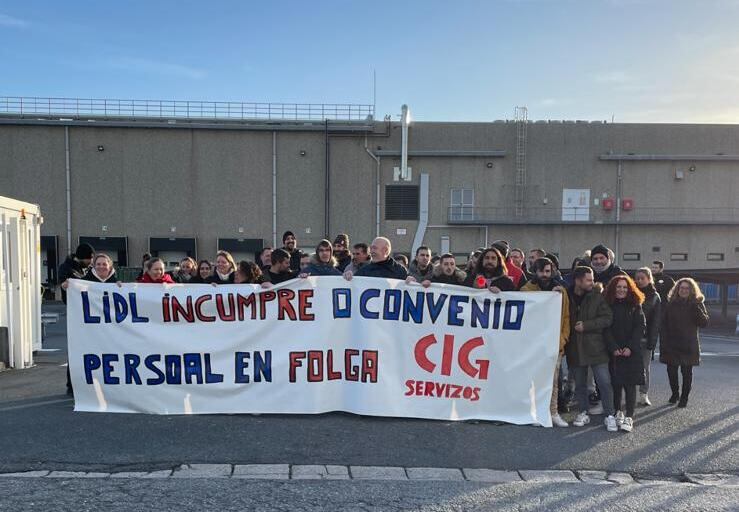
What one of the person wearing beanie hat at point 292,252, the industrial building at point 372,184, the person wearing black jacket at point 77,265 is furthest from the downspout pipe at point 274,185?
the person wearing black jacket at point 77,265

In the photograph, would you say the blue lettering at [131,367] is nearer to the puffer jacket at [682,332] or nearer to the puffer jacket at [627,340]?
the puffer jacket at [627,340]

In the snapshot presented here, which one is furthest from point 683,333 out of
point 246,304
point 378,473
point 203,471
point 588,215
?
point 588,215

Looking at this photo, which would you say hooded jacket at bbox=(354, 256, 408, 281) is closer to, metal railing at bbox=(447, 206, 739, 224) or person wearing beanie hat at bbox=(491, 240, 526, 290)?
person wearing beanie hat at bbox=(491, 240, 526, 290)

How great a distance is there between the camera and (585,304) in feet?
19.3

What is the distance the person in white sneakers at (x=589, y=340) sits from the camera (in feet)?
19.0

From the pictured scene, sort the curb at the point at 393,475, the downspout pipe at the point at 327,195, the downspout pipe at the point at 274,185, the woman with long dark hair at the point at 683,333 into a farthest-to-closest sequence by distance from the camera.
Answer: the downspout pipe at the point at 327,195
the downspout pipe at the point at 274,185
the woman with long dark hair at the point at 683,333
the curb at the point at 393,475

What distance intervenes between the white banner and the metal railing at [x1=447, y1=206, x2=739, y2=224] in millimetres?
23563

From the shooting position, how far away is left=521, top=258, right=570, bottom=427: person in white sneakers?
19.2ft

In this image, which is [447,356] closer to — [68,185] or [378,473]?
[378,473]

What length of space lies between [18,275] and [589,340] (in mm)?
8453

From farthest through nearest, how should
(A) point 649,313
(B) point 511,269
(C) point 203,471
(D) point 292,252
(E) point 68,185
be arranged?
(E) point 68,185 < (D) point 292,252 < (B) point 511,269 < (A) point 649,313 < (C) point 203,471

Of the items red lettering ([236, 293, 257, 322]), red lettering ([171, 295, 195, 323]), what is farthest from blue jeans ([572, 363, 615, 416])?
red lettering ([171, 295, 195, 323])

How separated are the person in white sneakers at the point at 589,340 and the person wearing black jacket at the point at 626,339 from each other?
0.09 meters

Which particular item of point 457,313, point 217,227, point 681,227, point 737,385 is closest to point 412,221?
point 217,227
